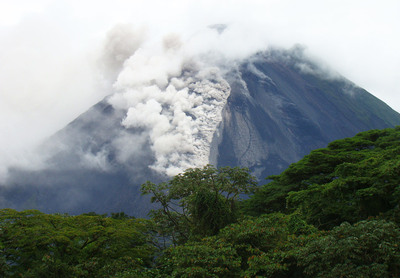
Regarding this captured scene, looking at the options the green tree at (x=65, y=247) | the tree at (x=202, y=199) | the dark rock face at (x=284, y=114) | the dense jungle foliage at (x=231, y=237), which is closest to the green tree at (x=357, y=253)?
the dense jungle foliage at (x=231, y=237)

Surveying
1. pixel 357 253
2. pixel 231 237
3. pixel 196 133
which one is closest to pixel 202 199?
pixel 231 237

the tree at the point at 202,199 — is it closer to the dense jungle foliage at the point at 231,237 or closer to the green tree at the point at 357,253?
the dense jungle foliage at the point at 231,237

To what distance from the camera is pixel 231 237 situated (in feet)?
40.2

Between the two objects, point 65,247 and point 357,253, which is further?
point 65,247

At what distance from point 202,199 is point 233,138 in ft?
256

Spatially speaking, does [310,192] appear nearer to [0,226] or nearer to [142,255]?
[142,255]

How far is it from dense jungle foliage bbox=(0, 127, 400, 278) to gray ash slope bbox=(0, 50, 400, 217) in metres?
54.6

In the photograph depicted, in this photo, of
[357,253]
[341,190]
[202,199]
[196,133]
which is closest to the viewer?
[357,253]

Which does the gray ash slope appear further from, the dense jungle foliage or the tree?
the dense jungle foliage

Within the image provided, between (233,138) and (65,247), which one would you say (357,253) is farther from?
(233,138)

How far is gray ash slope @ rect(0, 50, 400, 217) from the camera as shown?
8600 centimetres

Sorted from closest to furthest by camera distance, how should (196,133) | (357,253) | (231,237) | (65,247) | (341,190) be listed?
(357,253) < (231,237) < (65,247) < (341,190) < (196,133)

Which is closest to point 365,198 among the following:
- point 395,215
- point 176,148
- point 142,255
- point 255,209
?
point 395,215

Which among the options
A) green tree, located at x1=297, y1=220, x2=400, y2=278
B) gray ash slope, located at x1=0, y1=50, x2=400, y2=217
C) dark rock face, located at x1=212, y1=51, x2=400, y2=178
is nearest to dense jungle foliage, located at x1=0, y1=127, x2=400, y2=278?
green tree, located at x1=297, y1=220, x2=400, y2=278
